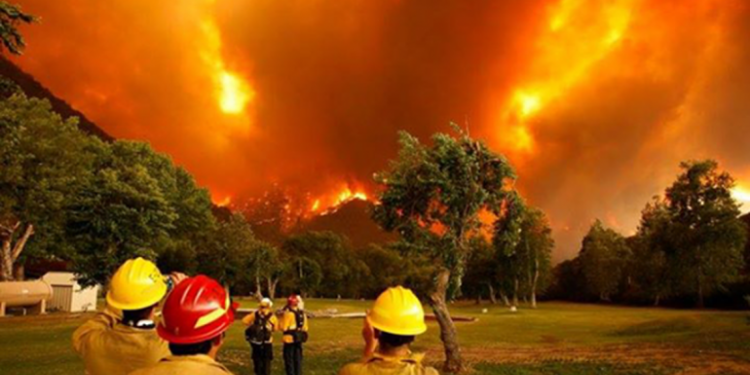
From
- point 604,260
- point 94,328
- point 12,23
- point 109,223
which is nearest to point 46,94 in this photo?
point 109,223

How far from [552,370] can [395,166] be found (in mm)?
10577

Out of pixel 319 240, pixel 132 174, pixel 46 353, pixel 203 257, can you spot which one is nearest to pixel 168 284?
pixel 46 353

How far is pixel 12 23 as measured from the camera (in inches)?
664

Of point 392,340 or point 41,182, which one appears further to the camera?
point 41,182

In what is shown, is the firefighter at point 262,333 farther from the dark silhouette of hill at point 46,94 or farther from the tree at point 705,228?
the dark silhouette of hill at point 46,94

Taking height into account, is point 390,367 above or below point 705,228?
below

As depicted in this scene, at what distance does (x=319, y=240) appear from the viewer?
116500mm

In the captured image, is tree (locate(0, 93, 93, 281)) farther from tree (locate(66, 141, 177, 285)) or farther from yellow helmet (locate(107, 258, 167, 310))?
yellow helmet (locate(107, 258, 167, 310))

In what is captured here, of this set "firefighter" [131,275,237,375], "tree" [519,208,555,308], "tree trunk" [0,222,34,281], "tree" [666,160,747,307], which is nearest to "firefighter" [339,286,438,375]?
"firefighter" [131,275,237,375]

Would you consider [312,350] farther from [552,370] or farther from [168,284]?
[168,284]

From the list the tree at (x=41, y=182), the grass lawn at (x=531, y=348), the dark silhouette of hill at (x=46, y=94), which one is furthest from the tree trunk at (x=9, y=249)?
the dark silhouette of hill at (x=46, y=94)

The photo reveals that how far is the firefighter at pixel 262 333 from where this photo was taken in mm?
16812

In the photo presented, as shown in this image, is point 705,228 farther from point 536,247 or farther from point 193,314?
point 193,314

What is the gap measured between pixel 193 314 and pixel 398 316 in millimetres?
1865
